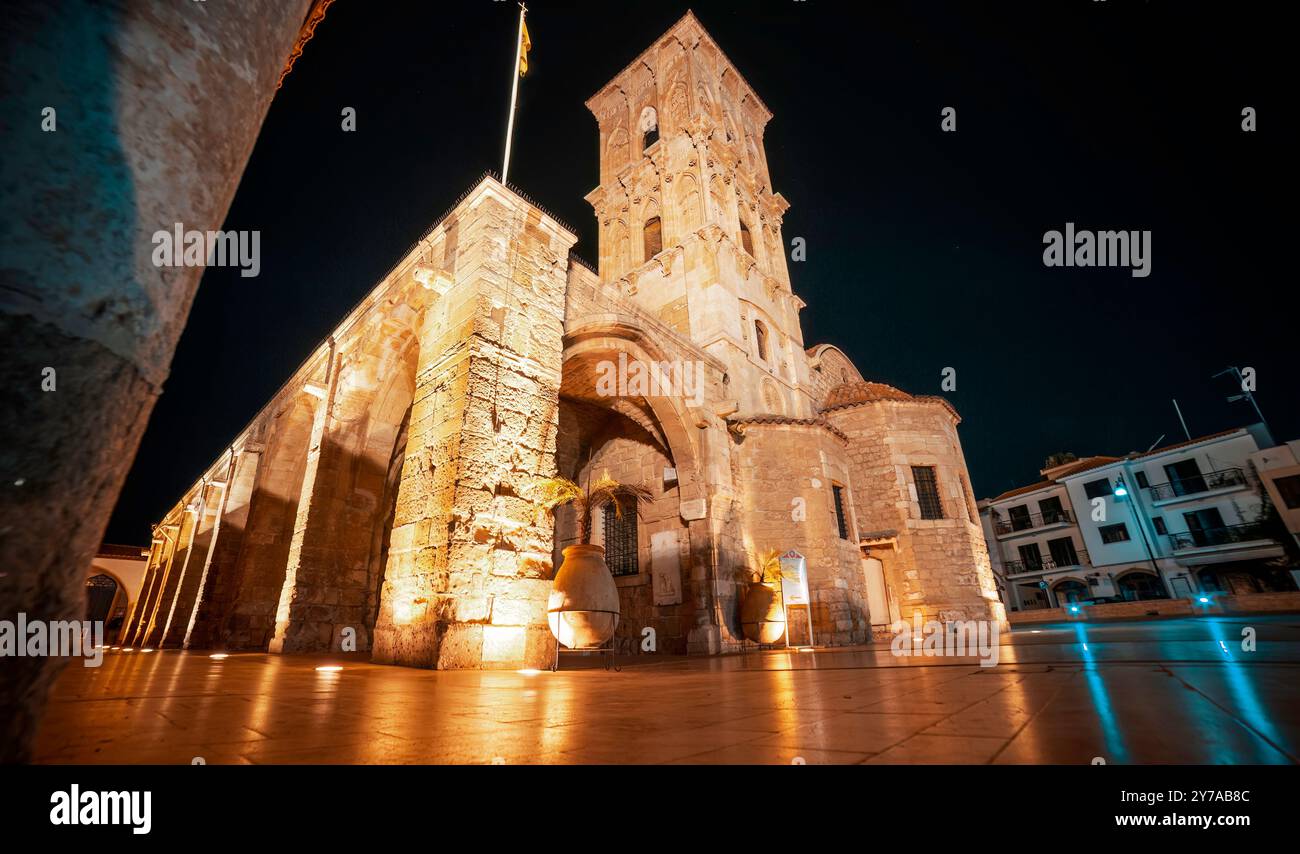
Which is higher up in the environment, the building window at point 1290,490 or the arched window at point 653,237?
the arched window at point 653,237

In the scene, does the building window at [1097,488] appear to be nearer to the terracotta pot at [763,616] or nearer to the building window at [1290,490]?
the building window at [1290,490]

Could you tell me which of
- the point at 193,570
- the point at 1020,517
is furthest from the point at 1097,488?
the point at 193,570

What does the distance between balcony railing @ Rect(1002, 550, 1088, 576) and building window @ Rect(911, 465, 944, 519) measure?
62.2 feet

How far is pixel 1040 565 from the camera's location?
27422 millimetres

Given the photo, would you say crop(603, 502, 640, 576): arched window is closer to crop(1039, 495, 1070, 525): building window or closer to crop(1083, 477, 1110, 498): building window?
crop(1039, 495, 1070, 525): building window

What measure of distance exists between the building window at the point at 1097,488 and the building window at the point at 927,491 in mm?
18945

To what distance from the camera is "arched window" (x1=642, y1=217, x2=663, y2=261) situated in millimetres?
16859

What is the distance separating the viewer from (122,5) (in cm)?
127

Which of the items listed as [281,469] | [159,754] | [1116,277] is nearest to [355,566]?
[281,469]

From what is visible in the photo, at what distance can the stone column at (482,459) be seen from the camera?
5113mm

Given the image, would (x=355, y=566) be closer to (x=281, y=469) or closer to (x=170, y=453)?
(x=281, y=469)

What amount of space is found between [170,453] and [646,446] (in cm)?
3770

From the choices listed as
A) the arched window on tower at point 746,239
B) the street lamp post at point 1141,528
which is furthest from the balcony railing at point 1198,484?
the arched window on tower at point 746,239

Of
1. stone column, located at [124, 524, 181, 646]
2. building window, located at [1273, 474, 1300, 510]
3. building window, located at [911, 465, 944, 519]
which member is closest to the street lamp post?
building window, located at [1273, 474, 1300, 510]
